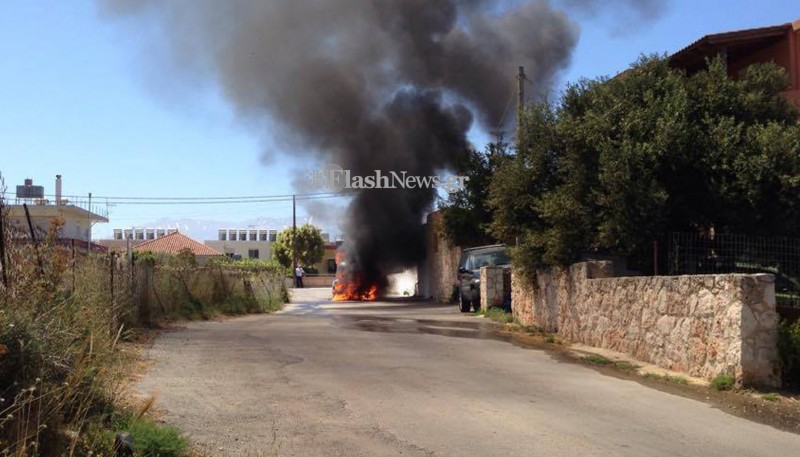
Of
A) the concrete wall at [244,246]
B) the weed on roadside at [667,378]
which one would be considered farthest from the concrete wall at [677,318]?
the concrete wall at [244,246]

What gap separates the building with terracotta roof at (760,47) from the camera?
17.3 metres

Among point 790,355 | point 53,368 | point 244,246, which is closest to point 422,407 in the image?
point 53,368

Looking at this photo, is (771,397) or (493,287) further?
(493,287)

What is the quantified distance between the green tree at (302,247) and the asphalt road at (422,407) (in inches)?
2263

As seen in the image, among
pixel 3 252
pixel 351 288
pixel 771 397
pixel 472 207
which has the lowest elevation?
pixel 771 397

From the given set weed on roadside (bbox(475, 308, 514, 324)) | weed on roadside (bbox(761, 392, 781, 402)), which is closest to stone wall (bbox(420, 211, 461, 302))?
weed on roadside (bbox(475, 308, 514, 324))

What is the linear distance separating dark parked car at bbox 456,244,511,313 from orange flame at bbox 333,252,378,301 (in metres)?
11.1

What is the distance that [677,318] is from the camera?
952 centimetres

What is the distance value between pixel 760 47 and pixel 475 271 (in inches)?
358

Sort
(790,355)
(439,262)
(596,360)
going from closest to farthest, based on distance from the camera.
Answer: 1. (790,355)
2. (596,360)
3. (439,262)

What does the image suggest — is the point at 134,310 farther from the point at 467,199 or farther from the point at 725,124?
the point at 467,199

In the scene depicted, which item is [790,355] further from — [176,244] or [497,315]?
[176,244]

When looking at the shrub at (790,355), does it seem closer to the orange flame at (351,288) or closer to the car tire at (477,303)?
the car tire at (477,303)

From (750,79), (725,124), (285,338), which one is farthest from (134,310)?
(750,79)
